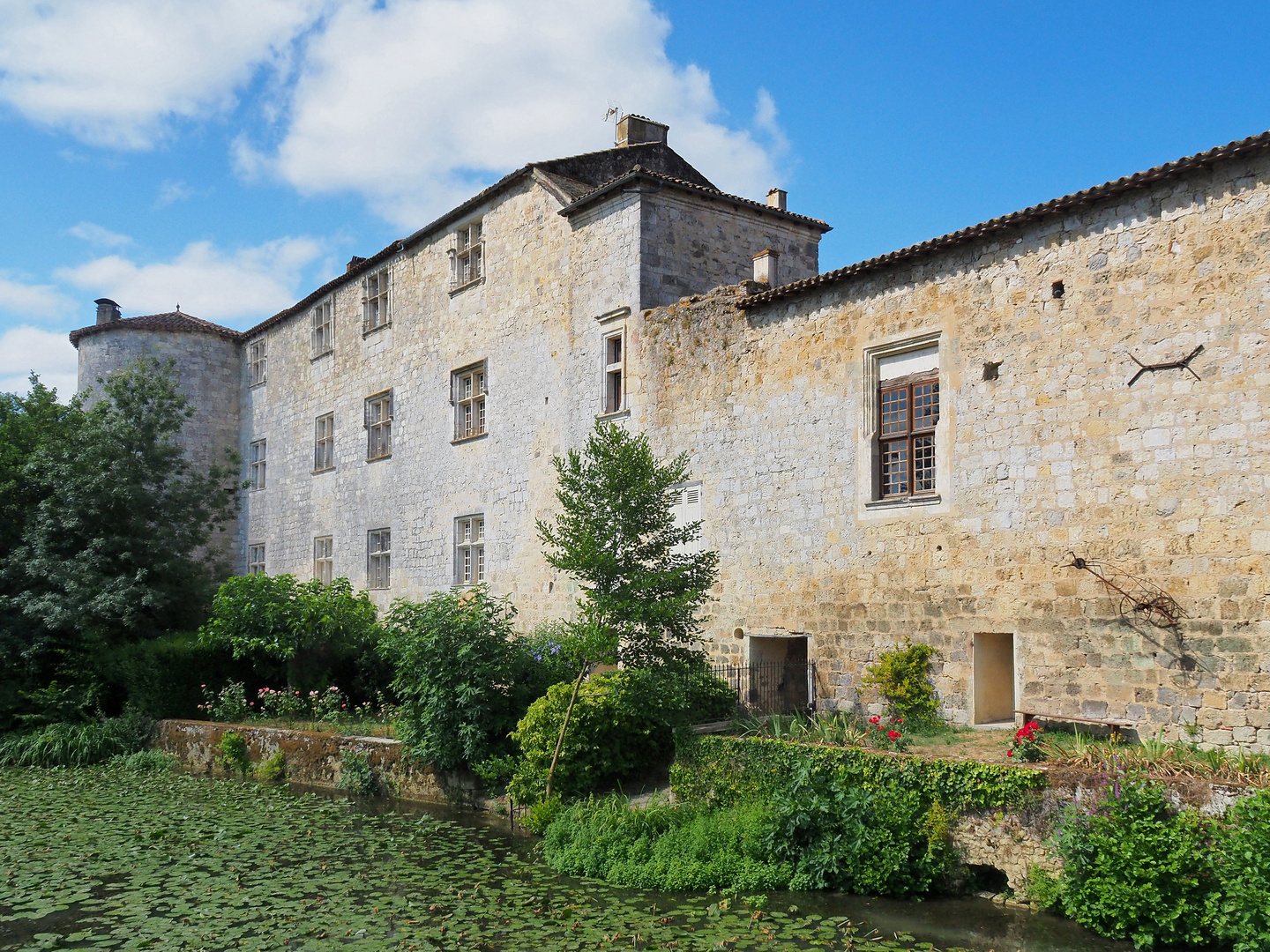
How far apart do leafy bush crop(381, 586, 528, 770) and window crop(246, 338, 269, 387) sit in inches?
704

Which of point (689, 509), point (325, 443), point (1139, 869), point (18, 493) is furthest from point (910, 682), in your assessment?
point (325, 443)

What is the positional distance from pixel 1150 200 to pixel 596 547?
21.7 feet

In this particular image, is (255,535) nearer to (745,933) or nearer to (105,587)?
(105,587)

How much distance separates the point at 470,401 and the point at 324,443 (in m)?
7.03

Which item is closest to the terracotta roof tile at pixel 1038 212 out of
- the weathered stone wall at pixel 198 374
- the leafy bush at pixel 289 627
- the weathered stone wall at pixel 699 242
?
the weathered stone wall at pixel 699 242

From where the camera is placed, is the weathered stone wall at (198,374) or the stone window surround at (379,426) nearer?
the stone window surround at (379,426)

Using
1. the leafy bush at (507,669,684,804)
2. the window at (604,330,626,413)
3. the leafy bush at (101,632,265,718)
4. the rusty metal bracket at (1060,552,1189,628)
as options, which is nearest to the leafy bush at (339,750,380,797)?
the leafy bush at (507,669,684,804)

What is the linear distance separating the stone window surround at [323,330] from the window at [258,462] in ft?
12.8

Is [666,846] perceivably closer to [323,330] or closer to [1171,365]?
[1171,365]

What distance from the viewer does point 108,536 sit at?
736 inches

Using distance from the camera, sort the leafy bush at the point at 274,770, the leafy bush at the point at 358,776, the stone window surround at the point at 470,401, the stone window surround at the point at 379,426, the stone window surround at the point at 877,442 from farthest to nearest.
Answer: the stone window surround at the point at 379,426, the stone window surround at the point at 470,401, the leafy bush at the point at 274,770, the leafy bush at the point at 358,776, the stone window surround at the point at 877,442

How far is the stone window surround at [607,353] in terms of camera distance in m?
16.1

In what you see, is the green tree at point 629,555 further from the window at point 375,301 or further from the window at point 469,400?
the window at point 375,301

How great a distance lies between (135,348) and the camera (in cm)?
2927
